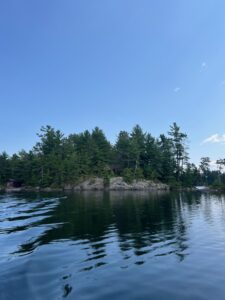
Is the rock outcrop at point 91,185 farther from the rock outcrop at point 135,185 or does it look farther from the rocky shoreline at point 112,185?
the rock outcrop at point 135,185

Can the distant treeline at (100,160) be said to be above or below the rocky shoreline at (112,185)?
above

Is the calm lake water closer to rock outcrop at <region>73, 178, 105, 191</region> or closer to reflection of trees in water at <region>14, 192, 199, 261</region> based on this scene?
reflection of trees in water at <region>14, 192, 199, 261</region>

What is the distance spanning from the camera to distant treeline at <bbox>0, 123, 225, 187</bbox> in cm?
8588

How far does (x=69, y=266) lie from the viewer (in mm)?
10562

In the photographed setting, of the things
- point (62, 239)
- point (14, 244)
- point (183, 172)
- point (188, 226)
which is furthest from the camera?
point (183, 172)

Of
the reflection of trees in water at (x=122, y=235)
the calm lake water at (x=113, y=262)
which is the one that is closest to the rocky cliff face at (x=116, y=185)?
the reflection of trees in water at (x=122, y=235)

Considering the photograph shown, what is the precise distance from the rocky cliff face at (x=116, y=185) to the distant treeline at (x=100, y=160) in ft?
6.68

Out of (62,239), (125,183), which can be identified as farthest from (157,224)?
(125,183)

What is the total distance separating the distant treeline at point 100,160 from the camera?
8588 centimetres

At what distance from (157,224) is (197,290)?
471 inches

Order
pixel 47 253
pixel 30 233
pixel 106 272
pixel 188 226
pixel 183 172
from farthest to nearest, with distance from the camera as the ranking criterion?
pixel 183 172
pixel 188 226
pixel 30 233
pixel 47 253
pixel 106 272

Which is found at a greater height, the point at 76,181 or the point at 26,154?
the point at 26,154

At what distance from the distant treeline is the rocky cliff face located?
204cm

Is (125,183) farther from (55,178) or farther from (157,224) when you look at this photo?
(157,224)
